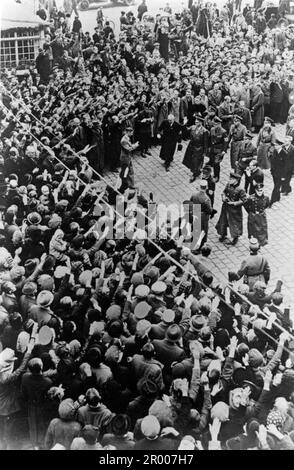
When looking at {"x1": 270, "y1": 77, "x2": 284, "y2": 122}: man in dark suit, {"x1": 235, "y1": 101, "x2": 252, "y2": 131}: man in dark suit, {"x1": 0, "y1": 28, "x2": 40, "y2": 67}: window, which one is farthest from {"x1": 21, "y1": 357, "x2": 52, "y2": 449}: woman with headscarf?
{"x1": 0, "y1": 28, "x2": 40, "y2": 67}: window

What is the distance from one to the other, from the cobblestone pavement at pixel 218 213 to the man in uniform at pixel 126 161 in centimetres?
64

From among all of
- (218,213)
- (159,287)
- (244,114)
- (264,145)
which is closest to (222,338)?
(159,287)

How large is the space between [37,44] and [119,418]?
16.7 metres

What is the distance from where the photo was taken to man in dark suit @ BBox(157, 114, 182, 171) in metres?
15.0

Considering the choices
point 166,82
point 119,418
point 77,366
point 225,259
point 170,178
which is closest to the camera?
point 119,418

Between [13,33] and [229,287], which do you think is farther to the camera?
[13,33]

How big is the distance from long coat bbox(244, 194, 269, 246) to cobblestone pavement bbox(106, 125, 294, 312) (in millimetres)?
412

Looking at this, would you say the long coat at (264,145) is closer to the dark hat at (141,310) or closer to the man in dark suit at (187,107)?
the man in dark suit at (187,107)

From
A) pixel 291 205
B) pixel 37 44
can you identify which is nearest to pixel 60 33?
pixel 37 44

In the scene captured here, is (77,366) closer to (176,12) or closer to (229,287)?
(229,287)

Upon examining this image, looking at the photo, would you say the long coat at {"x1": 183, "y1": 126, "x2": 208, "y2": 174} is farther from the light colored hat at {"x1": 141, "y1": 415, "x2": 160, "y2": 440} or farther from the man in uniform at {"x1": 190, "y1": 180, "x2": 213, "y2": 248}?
the light colored hat at {"x1": 141, "y1": 415, "x2": 160, "y2": 440}

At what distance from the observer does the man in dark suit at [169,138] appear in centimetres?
1500

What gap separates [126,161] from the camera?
44.4 ft

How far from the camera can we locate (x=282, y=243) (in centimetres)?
1173
